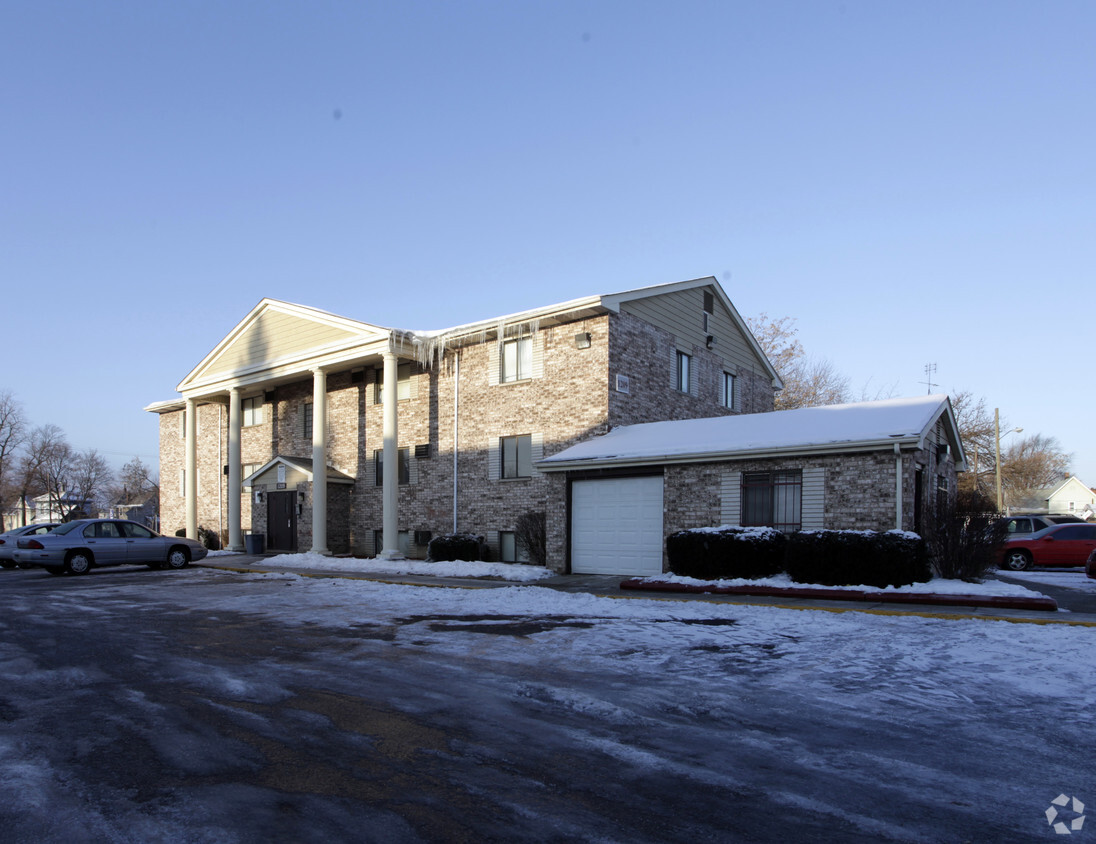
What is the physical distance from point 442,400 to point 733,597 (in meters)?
13.3

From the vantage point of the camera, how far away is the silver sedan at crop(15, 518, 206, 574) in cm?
1992

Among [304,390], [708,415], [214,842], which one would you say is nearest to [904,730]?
[214,842]

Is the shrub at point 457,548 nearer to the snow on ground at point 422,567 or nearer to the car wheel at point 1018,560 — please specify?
the snow on ground at point 422,567

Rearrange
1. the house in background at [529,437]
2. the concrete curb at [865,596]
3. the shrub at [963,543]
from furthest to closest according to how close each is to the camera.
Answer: the house in background at [529,437] → the shrub at [963,543] → the concrete curb at [865,596]

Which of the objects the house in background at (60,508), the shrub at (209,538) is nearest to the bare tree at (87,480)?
the house in background at (60,508)

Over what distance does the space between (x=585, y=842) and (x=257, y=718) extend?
3192 millimetres

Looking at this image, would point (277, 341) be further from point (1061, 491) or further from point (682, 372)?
A: point (1061, 491)

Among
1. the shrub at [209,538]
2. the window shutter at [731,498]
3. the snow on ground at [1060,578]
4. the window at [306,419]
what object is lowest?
the shrub at [209,538]

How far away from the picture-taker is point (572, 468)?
63.1ft

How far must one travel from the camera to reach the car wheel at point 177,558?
22391 mm

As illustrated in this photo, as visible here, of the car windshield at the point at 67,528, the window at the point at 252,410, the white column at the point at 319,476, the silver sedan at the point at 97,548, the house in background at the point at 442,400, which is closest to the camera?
the silver sedan at the point at 97,548

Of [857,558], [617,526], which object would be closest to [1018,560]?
[857,558]

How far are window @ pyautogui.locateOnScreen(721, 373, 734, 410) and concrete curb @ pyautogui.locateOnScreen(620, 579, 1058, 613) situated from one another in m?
12.7
